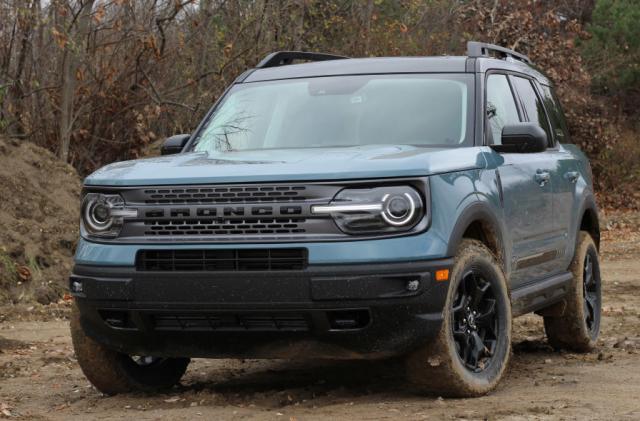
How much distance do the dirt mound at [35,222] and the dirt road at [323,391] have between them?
3.07m

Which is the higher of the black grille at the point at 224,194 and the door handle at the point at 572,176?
the black grille at the point at 224,194

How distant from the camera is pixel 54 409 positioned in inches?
258

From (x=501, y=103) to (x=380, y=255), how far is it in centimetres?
222

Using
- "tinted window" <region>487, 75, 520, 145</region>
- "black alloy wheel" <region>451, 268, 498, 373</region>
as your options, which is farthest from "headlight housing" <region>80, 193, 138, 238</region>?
"tinted window" <region>487, 75, 520, 145</region>

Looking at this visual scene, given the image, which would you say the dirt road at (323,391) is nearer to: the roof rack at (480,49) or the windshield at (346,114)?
the windshield at (346,114)

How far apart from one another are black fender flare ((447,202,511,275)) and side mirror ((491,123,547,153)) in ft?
1.48

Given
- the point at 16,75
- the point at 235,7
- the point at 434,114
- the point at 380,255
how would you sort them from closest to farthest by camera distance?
the point at 380,255
the point at 434,114
the point at 16,75
the point at 235,7

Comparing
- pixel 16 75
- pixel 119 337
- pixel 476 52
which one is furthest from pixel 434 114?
pixel 16 75

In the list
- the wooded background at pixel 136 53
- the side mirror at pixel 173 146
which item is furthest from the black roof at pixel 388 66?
the wooded background at pixel 136 53

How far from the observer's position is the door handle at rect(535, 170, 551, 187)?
763 cm

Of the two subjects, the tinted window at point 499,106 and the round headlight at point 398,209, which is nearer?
the round headlight at point 398,209

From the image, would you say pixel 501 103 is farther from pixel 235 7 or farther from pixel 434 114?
pixel 235 7

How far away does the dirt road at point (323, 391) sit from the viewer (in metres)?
5.98

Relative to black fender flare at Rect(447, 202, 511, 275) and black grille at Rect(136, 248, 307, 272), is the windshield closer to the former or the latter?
black fender flare at Rect(447, 202, 511, 275)
